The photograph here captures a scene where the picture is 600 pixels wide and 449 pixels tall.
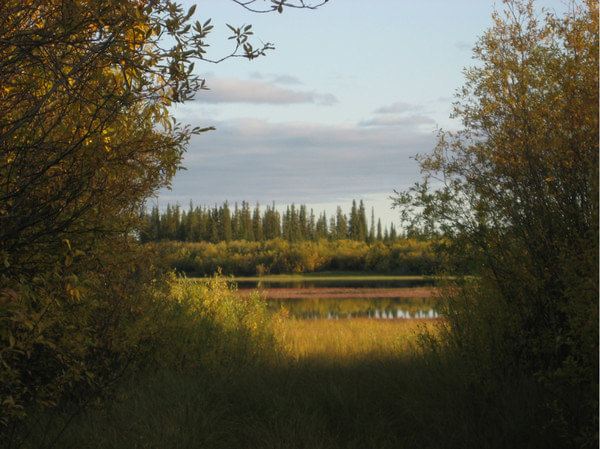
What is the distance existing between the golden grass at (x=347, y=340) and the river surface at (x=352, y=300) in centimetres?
327

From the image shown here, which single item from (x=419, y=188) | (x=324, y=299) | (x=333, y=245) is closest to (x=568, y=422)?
(x=419, y=188)

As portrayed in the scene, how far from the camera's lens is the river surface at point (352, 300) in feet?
82.7

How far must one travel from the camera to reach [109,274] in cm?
892

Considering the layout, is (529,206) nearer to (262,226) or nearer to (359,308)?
(359,308)

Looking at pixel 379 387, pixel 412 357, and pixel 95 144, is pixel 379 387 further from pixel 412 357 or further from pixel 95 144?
pixel 95 144

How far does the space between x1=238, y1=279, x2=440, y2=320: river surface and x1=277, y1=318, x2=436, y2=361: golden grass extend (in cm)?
327

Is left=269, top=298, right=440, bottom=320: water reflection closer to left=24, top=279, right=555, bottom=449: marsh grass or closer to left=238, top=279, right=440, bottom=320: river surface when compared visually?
left=238, top=279, right=440, bottom=320: river surface

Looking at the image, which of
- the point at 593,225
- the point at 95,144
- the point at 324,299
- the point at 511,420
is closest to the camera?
the point at 95,144

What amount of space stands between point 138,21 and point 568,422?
18.7 ft

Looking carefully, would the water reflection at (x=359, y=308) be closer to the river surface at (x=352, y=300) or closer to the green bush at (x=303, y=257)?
the river surface at (x=352, y=300)

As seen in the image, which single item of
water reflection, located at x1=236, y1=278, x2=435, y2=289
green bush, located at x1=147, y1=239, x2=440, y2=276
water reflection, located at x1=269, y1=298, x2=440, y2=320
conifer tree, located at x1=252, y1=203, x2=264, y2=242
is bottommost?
water reflection, located at x1=269, y1=298, x2=440, y2=320

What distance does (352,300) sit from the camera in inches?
1251

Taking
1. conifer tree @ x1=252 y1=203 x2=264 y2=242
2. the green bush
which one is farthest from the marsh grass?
conifer tree @ x1=252 y1=203 x2=264 y2=242

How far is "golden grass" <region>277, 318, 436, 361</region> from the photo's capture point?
1247cm
